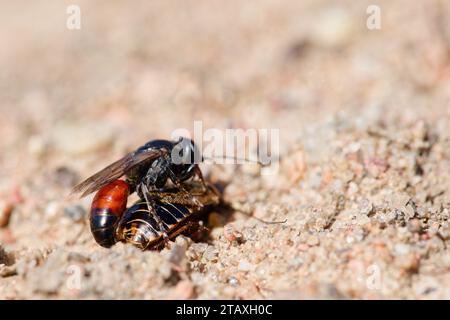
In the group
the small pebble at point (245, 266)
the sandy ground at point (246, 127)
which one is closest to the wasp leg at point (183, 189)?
the sandy ground at point (246, 127)

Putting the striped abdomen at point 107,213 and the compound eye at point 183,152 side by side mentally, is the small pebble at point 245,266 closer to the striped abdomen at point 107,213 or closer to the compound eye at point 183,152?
the striped abdomen at point 107,213

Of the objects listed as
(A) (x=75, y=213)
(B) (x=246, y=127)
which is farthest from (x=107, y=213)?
(B) (x=246, y=127)

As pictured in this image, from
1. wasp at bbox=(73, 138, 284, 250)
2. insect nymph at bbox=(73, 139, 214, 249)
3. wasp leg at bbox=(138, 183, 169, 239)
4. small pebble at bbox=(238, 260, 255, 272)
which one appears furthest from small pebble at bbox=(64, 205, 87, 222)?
small pebble at bbox=(238, 260, 255, 272)

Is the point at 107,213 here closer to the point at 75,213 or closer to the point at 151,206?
the point at 151,206

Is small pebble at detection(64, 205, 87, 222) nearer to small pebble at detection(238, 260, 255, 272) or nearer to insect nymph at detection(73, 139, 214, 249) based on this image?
insect nymph at detection(73, 139, 214, 249)
